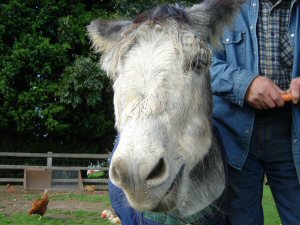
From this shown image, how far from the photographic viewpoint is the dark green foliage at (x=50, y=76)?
1656 centimetres

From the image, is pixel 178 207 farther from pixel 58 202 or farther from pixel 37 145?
pixel 37 145

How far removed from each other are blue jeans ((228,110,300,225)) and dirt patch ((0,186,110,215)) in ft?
28.9

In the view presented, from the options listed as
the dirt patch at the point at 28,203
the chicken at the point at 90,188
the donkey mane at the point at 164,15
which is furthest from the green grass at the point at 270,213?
the donkey mane at the point at 164,15

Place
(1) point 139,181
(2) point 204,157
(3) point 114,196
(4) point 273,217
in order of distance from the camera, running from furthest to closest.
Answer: (4) point 273,217
(3) point 114,196
(2) point 204,157
(1) point 139,181

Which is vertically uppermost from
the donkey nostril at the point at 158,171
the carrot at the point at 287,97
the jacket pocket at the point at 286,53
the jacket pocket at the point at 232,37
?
the jacket pocket at the point at 232,37

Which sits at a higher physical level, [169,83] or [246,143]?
[169,83]

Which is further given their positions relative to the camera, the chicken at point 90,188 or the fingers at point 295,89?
the chicken at point 90,188

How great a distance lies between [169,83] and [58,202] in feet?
37.3

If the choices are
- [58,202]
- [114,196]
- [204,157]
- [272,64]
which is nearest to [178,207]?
[204,157]

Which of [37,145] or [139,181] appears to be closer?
[139,181]

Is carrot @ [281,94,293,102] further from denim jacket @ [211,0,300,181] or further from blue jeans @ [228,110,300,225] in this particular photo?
blue jeans @ [228,110,300,225]

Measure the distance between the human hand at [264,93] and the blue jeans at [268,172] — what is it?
230 mm

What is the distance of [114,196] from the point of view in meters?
3.00

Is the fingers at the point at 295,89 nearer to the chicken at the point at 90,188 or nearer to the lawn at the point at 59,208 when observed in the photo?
the lawn at the point at 59,208
